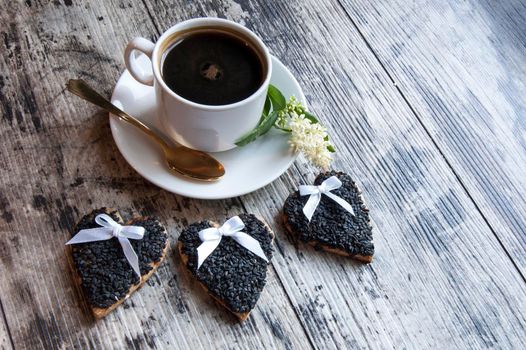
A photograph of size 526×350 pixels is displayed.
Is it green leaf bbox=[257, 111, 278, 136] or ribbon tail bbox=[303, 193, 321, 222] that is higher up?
green leaf bbox=[257, 111, 278, 136]

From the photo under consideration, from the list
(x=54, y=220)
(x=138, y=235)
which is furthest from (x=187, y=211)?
(x=54, y=220)

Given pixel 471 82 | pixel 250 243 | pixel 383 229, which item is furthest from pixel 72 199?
pixel 471 82

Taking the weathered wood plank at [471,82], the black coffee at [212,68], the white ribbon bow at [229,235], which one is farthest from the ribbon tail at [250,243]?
the weathered wood plank at [471,82]

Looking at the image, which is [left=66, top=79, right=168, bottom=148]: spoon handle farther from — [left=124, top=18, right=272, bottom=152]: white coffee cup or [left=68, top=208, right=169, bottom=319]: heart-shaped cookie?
[left=68, top=208, right=169, bottom=319]: heart-shaped cookie

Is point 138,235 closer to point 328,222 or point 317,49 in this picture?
point 328,222

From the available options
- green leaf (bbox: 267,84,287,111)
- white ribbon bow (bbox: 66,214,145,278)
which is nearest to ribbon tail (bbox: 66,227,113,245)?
white ribbon bow (bbox: 66,214,145,278)

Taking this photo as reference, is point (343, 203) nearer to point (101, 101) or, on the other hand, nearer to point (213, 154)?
point (213, 154)
